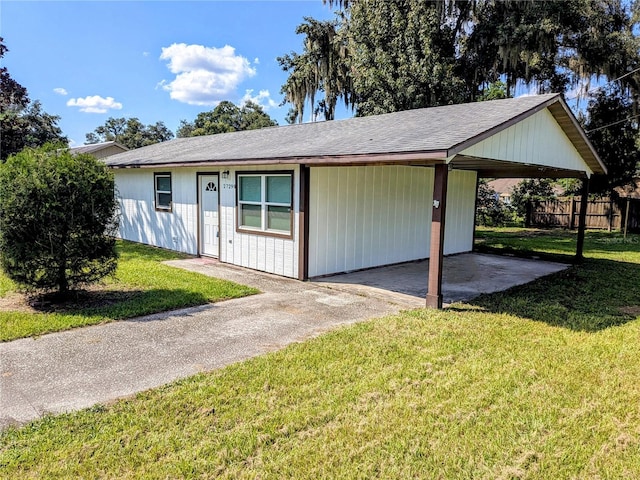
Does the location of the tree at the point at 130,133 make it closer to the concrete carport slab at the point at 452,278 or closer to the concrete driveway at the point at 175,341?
the concrete carport slab at the point at 452,278

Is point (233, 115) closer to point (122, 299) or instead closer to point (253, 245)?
point (253, 245)

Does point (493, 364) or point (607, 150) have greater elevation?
point (607, 150)

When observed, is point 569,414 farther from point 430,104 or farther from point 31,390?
point 430,104

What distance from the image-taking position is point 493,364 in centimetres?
428

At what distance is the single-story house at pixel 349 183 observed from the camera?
264 inches

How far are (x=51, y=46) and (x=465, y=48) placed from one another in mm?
14972

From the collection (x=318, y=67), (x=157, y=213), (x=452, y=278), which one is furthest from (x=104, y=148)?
(x=452, y=278)

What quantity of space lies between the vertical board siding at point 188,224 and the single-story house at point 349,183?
3cm

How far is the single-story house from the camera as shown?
22.0 feet

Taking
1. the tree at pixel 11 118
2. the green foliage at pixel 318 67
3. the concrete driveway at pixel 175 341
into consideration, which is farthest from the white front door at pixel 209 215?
the green foliage at pixel 318 67

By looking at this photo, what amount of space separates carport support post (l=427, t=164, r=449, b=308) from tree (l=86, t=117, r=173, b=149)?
60606mm

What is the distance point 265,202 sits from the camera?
8.67 m

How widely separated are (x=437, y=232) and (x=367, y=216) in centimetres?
326

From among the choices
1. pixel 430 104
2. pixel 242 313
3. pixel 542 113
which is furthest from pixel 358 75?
pixel 242 313
